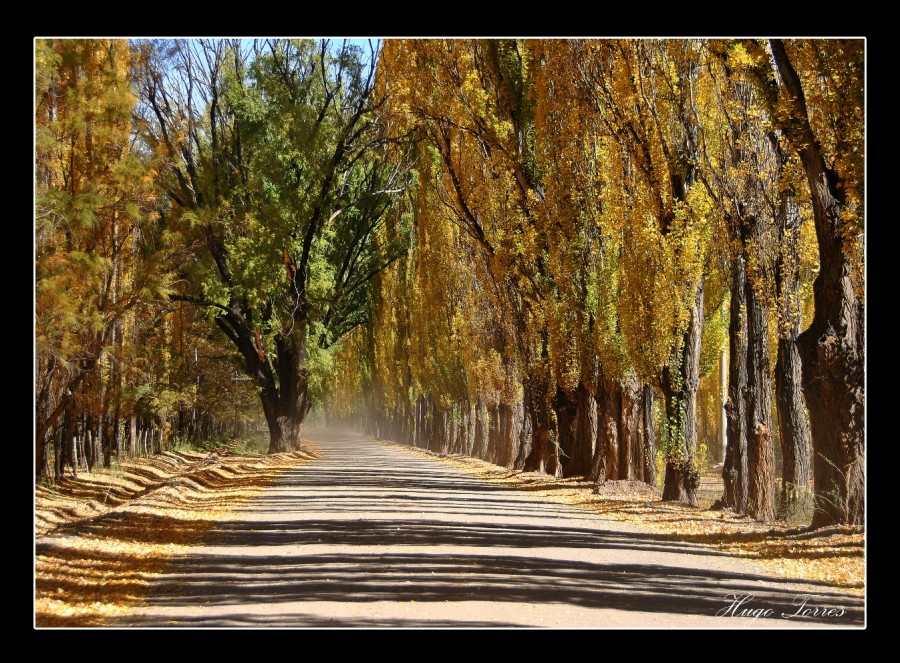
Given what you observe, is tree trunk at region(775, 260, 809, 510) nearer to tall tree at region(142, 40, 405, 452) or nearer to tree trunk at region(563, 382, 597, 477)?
tree trunk at region(563, 382, 597, 477)

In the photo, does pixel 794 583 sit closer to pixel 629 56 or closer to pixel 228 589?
pixel 228 589

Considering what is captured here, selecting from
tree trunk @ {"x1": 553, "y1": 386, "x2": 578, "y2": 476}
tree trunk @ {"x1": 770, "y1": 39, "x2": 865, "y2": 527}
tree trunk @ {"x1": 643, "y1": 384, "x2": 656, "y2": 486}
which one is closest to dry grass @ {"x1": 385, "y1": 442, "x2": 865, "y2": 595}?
tree trunk @ {"x1": 770, "y1": 39, "x2": 865, "y2": 527}

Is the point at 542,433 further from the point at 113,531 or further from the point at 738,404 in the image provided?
the point at 113,531

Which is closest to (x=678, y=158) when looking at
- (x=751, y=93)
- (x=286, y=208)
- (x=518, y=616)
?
(x=751, y=93)

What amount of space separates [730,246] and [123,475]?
1745cm

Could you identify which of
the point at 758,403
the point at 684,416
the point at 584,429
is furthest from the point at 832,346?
the point at 584,429

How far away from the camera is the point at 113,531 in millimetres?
13125

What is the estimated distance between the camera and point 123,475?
86.2 ft

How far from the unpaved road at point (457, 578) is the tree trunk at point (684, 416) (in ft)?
9.44

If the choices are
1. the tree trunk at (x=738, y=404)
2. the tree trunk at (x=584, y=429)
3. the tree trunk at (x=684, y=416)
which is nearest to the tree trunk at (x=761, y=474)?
the tree trunk at (x=738, y=404)

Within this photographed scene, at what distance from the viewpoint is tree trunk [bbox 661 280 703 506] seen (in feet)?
57.8

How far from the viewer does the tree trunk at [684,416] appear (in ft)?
57.8
